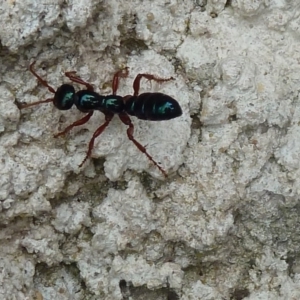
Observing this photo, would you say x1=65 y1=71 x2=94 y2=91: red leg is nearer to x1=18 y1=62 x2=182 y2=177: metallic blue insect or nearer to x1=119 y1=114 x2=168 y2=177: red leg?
x1=18 y1=62 x2=182 y2=177: metallic blue insect

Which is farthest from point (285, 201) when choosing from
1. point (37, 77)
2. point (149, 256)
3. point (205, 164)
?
point (37, 77)

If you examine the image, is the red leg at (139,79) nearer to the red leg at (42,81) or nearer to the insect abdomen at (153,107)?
the insect abdomen at (153,107)

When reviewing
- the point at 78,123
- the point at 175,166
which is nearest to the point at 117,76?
the point at 78,123

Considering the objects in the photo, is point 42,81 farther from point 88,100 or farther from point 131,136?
point 131,136

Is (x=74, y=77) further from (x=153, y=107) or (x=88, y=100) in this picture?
(x=153, y=107)

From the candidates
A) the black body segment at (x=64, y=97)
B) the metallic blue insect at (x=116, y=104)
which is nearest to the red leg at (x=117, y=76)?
the metallic blue insect at (x=116, y=104)

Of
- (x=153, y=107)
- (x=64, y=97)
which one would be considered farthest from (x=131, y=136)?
(x=64, y=97)

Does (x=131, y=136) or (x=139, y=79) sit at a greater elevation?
(x=139, y=79)
